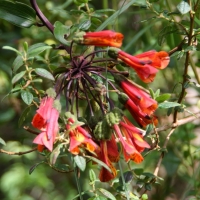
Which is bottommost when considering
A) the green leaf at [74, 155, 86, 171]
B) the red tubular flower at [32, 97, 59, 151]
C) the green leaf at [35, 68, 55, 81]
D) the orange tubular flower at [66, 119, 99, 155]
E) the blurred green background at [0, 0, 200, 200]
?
the blurred green background at [0, 0, 200, 200]

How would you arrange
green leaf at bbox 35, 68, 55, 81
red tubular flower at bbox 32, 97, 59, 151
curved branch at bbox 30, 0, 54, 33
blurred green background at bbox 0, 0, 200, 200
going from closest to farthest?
red tubular flower at bbox 32, 97, 59, 151 < green leaf at bbox 35, 68, 55, 81 < curved branch at bbox 30, 0, 54, 33 < blurred green background at bbox 0, 0, 200, 200

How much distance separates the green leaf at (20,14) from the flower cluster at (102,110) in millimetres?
193

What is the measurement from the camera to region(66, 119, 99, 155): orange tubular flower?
1.00m

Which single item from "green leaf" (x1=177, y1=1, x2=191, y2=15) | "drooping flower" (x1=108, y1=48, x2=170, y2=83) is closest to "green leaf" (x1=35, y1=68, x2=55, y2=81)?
"drooping flower" (x1=108, y1=48, x2=170, y2=83)

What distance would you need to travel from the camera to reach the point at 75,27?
46.1 inches

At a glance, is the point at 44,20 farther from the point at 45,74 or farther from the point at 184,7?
the point at 184,7


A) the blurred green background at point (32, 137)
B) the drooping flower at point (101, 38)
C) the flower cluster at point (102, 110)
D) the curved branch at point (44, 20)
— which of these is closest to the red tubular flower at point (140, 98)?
the flower cluster at point (102, 110)

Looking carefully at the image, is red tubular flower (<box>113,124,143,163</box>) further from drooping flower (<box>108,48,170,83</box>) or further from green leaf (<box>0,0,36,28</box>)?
green leaf (<box>0,0,36,28</box>)

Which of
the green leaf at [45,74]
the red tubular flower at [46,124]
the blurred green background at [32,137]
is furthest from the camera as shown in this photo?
the blurred green background at [32,137]

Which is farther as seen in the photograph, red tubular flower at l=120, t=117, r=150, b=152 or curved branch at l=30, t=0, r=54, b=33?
curved branch at l=30, t=0, r=54, b=33

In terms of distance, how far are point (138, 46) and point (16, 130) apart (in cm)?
55

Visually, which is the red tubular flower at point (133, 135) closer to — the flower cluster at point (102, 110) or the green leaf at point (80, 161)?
the flower cluster at point (102, 110)

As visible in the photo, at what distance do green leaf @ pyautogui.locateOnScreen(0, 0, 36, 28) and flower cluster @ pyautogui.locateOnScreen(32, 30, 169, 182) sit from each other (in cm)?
19

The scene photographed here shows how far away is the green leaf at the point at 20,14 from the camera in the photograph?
1262 millimetres
